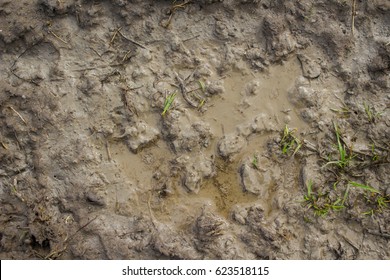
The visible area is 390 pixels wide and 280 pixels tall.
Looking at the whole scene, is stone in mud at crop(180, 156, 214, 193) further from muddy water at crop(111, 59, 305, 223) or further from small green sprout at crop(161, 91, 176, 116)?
small green sprout at crop(161, 91, 176, 116)

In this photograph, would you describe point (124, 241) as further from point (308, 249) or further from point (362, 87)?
point (362, 87)

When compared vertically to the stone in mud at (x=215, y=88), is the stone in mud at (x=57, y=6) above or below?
above

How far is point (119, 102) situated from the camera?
287cm

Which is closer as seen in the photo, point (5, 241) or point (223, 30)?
point (5, 241)

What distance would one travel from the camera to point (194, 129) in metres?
2.84

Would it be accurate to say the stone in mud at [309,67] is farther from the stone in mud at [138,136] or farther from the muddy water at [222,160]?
the stone in mud at [138,136]

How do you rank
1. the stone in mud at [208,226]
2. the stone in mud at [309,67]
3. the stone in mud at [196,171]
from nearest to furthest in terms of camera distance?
the stone in mud at [208,226]
the stone in mud at [196,171]
the stone in mud at [309,67]

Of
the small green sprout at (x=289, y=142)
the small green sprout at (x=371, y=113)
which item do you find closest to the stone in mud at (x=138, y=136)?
the small green sprout at (x=289, y=142)

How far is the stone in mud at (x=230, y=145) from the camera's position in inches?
111

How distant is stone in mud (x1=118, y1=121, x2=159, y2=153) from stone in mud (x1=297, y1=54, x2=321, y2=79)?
1.07 m

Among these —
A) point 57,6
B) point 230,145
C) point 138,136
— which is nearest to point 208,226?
point 230,145

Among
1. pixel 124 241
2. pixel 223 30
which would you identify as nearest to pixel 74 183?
pixel 124 241

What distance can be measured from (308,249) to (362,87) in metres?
1.11

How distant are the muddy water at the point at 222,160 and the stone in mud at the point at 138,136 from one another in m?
0.05
